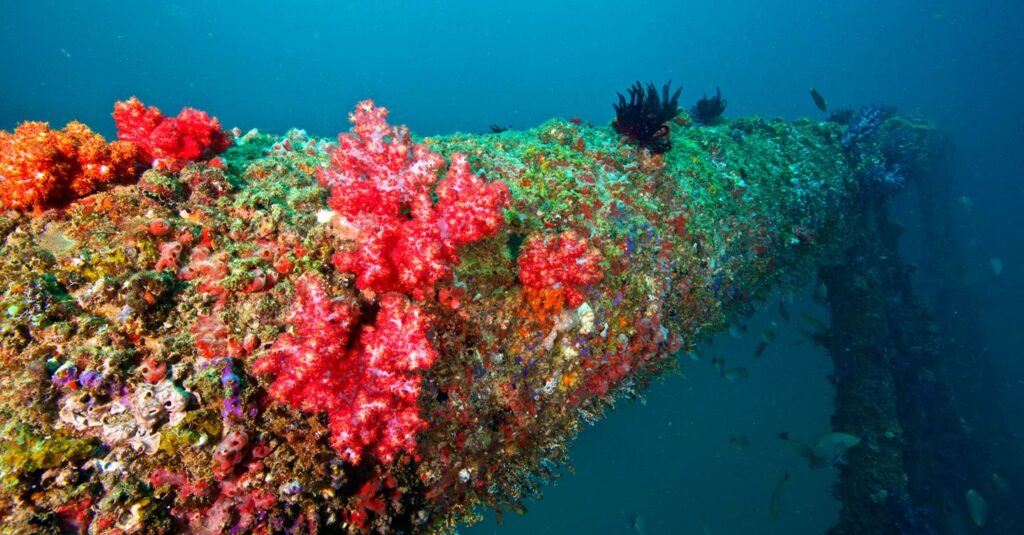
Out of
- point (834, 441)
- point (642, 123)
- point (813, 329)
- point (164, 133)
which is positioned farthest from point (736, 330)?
point (164, 133)

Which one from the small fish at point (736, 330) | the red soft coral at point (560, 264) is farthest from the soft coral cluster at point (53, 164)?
the small fish at point (736, 330)

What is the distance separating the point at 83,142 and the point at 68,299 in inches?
63.8

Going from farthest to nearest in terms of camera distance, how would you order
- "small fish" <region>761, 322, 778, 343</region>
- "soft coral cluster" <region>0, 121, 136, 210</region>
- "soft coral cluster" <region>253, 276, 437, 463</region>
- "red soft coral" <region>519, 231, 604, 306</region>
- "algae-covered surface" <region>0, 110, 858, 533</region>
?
"small fish" <region>761, 322, 778, 343</region> < "red soft coral" <region>519, 231, 604, 306</region> < "soft coral cluster" <region>0, 121, 136, 210</region> < "soft coral cluster" <region>253, 276, 437, 463</region> < "algae-covered surface" <region>0, 110, 858, 533</region>

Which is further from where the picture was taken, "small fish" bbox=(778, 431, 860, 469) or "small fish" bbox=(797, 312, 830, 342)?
"small fish" bbox=(797, 312, 830, 342)

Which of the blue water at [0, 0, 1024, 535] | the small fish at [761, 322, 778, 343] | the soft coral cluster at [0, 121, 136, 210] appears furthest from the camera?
the blue water at [0, 0, 1024, 535]

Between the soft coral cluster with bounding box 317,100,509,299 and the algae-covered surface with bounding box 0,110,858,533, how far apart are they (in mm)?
201

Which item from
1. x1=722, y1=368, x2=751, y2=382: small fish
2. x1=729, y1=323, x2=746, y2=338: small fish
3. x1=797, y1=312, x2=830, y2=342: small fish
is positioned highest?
x1=729, y1=323, x2=746, y2=338: small fish

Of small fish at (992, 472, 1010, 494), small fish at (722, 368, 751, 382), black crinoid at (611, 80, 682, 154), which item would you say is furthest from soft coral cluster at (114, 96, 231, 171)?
small fish at (992, 472, 1010, 494)

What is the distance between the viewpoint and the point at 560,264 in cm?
377

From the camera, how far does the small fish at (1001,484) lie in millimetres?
12766

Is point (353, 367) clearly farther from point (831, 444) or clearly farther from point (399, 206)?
point (831, 444)

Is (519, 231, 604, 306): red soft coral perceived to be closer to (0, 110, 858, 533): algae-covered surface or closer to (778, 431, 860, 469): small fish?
(0, 110, 858, 533): algae-covered surface

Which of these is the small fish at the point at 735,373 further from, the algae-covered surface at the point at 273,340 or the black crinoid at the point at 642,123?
the black crinoid at the point at 642,123

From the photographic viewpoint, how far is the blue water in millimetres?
20828
